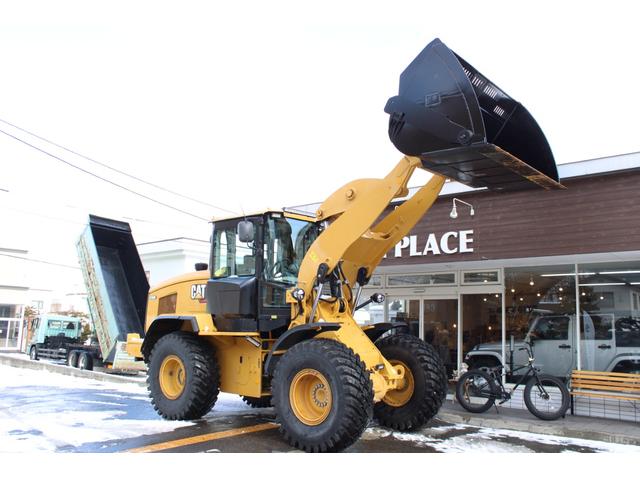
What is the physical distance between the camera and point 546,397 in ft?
30.3

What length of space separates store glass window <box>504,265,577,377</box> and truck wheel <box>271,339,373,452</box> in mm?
5931

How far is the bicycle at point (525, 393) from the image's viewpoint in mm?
9070

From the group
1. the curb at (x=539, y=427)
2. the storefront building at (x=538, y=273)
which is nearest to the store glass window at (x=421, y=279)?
the storefront building at (x=538, y=273)

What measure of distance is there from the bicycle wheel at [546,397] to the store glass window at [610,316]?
120 cm

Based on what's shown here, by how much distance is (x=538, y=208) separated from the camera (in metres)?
9.57

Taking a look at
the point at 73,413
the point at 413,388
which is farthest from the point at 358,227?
the point at 73,413

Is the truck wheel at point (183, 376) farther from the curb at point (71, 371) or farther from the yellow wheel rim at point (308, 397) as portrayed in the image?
the curb at point (71, 371)

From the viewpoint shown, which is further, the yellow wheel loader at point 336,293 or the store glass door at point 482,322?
the store glass door at point 482,322

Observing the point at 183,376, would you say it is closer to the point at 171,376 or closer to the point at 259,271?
the point at 171,376

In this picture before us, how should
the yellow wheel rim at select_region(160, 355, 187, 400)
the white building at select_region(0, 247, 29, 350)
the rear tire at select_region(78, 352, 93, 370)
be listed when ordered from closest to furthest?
the yellow wheel rim at select_region(160, 355, 187, 400) < the rear tire at select_region(78, 352, 93, 370) < the white building at select_region(0, 247, 29, 350)

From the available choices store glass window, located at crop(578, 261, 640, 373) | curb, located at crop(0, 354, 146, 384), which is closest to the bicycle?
store glass window, located at crop(578, 261, 640, 373)

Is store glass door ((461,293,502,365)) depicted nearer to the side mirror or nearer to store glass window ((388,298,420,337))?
store glass window ((388,298,420,337))

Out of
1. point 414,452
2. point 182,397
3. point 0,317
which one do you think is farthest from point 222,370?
point 0,317

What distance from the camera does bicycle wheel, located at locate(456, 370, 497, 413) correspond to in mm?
9375
